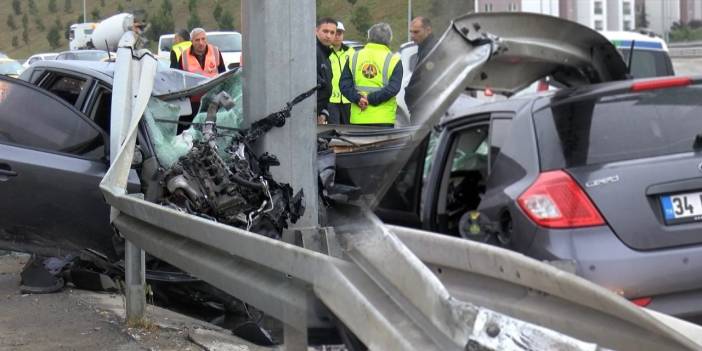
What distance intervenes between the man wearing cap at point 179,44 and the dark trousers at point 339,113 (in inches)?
166

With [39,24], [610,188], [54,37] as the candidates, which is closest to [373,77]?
[610,188]

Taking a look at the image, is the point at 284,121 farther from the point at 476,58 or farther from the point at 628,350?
the point at 628,350

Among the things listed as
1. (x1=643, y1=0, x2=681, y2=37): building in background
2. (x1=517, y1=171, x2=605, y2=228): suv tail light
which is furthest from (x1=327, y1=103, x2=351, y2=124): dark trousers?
(x1=643, y1=0, x2=681, y2=37): building in background

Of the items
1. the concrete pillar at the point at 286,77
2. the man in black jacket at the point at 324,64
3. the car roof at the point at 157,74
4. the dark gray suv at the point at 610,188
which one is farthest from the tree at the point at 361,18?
the car roof at the point at 157,74

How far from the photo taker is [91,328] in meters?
5.61

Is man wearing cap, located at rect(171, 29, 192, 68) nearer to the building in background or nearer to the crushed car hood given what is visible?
the crushed car hood

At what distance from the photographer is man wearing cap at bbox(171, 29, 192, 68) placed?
10641 millimetres

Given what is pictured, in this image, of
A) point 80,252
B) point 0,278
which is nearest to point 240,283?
point 80,252

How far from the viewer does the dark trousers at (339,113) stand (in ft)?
20.3

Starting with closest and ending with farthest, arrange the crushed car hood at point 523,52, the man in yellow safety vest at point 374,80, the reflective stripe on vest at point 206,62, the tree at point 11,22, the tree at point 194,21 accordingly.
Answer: the crushed car hood at point 523,52
the man in yellow safety vest at point 374,80
the tree at point 194,21
the reflective stripe on vest at point 206,62
the tree at point 11,22

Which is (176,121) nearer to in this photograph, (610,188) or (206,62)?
(610,188)

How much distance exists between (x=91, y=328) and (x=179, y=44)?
5936 millimetres

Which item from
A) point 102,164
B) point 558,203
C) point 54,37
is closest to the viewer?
point 558,203

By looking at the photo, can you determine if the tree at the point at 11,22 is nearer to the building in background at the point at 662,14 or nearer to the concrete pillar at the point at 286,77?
the concrete pillar at the point at 286,77
